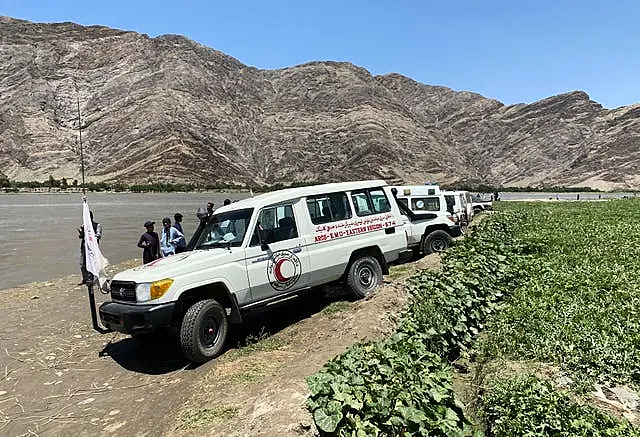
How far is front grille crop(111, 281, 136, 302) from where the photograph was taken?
7404mm

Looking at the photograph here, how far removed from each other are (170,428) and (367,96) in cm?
12892

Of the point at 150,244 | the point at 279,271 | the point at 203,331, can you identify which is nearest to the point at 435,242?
the point at 279,271

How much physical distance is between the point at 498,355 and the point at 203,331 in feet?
13.9

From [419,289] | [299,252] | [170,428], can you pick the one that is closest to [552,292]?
[419,289]

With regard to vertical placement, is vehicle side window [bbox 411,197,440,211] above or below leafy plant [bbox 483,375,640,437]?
above

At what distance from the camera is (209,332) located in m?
7.64

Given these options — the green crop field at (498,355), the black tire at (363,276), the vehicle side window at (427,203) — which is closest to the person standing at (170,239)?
the black tire at (363,276)

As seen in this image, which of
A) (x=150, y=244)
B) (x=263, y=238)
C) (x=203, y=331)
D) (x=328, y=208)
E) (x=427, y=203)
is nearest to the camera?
(x=203, y=331)

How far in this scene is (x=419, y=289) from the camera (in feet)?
27.0

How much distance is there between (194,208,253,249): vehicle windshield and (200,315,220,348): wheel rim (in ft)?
4.37

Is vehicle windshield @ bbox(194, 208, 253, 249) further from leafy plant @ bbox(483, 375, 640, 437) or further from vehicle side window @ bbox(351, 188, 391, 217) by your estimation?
leafy plant @ bbox(483, 375, 640, 437)

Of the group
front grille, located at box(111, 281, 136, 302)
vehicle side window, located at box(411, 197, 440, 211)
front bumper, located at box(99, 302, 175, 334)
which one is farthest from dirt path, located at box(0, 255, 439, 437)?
vehicle side window, located at box(411, 197, 440, 211)

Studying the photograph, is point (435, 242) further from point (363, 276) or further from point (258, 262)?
point (258, 262)

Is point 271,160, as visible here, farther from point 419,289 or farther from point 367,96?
point 419,289
